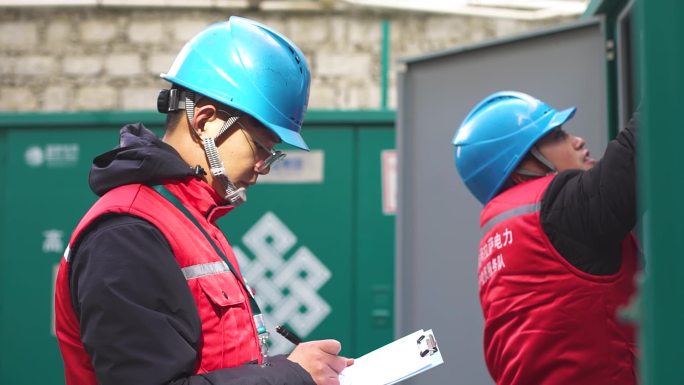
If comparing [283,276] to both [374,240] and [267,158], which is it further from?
[267,158]

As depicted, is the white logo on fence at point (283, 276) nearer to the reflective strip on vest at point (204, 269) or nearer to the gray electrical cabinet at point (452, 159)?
the gray electrical cabinet at point (452, 159)

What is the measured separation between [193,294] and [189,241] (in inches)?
4.0

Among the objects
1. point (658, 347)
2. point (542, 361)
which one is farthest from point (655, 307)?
point (542, 361)

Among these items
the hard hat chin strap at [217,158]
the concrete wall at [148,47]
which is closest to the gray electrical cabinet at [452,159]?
the hard hat chin strap at [217,158]

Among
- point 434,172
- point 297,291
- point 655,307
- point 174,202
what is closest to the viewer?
point 655,307

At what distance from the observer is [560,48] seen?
9.59ft

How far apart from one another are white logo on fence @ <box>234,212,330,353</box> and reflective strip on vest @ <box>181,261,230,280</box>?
274 cm

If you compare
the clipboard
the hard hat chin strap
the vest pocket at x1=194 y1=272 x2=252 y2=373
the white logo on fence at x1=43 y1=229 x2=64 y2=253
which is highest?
the hard hat chin strap

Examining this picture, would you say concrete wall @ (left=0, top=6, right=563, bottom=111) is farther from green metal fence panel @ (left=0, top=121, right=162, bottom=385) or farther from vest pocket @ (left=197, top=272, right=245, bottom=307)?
vest pocket @ (left=197, top=272, right=245, bottom=307)

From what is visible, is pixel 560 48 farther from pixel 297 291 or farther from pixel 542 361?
pixel 297 291

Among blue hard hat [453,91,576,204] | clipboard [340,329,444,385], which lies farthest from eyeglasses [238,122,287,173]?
blue hard hat [453,91,576,204]

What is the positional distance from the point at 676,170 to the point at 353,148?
3556 mm

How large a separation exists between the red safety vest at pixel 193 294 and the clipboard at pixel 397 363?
21cm

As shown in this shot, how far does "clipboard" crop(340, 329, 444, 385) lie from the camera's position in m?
1.54
